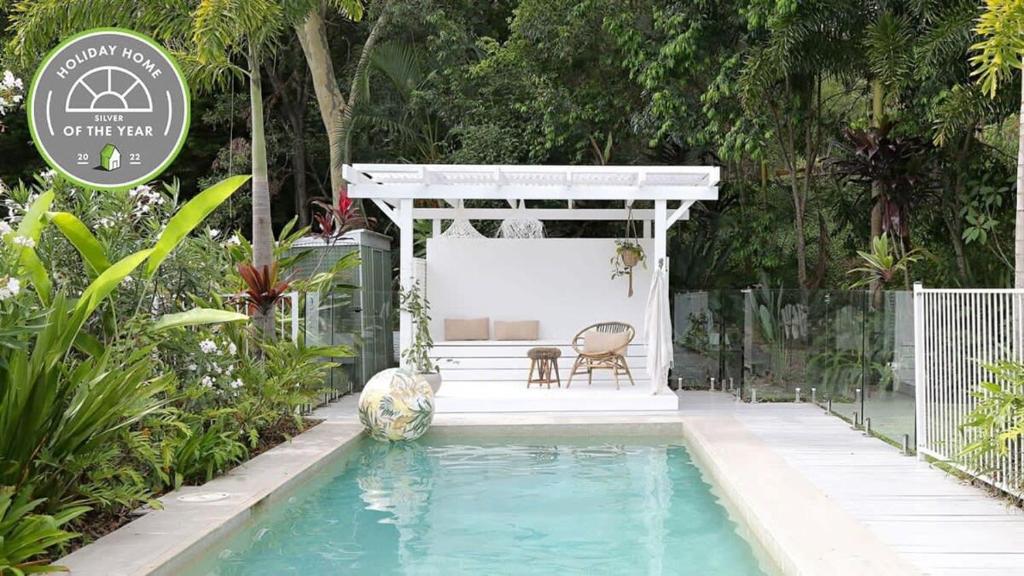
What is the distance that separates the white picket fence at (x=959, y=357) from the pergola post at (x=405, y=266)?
5834mm

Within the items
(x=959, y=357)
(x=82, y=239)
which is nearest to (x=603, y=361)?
(x=959, y=357)

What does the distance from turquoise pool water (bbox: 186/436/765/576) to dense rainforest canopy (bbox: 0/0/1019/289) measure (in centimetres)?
457

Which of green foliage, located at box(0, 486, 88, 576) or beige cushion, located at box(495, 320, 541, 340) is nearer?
green foliage, located at box(0, 486, 88, 576)

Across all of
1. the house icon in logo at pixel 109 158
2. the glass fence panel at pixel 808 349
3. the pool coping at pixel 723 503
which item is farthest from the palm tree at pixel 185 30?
the glass fence panel at pixel 808 349

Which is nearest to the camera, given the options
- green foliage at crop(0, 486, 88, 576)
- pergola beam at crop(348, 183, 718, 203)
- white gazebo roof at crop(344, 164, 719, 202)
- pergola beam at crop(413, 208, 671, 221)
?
green foliage at crop(0, 486, 88, 576)

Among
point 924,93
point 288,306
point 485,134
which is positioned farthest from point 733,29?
point 288,306

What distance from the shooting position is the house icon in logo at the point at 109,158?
5.37 m

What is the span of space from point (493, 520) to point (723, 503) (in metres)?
1.63

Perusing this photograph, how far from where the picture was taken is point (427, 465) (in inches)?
331

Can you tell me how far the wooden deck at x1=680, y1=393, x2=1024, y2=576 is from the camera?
194 inches

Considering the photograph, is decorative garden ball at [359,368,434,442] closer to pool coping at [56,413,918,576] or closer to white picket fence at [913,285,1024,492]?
pool coping at [56,413,918,576]

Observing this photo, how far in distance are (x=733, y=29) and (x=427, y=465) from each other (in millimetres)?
8134

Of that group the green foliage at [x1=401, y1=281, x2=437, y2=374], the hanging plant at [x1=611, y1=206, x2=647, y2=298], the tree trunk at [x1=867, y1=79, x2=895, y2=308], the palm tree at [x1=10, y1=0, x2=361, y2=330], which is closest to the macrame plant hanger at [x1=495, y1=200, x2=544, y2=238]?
the hanging plant at [x1=611, y1=206, x2=647, y2=298]

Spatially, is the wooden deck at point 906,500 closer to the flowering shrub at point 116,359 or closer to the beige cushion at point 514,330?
the flowering shrub at point 116,359
